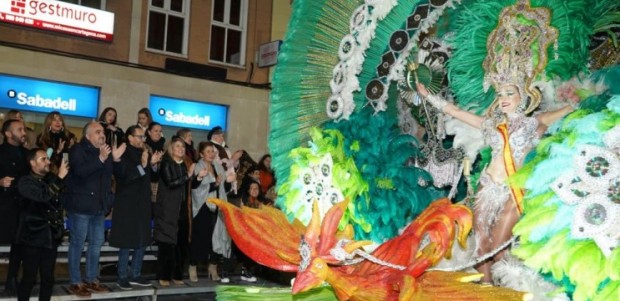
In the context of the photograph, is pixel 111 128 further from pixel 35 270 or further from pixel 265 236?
pixel 265 236

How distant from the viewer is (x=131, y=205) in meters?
5.57

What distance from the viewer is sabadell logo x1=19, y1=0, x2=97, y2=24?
32.0ft

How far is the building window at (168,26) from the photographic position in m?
11.3

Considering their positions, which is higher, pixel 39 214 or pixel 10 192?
pixel 10 192

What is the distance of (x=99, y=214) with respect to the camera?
5.26 m

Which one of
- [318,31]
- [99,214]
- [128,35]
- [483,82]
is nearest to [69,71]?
[128,35]

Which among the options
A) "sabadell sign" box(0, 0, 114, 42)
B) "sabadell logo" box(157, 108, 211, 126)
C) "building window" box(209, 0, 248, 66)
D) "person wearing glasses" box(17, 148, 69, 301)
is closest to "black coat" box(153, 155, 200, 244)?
"person wearing glasses" box(17, 148, 69, 301)

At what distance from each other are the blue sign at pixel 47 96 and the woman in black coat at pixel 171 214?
473cm

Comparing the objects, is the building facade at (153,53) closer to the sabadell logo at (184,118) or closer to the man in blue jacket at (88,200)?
the sabadell logo at (184,118)

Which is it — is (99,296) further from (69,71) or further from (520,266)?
(69,71)

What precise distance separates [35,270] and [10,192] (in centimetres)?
93

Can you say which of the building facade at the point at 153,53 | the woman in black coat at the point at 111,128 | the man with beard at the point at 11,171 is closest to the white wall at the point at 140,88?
the building facade at the point at 153,53

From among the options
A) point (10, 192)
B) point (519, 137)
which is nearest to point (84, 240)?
point (10, 192)

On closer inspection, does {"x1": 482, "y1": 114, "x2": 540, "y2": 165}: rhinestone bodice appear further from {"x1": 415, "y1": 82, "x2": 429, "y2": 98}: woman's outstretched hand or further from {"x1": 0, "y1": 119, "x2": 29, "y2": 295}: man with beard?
{"x1": 0, "y1": 119, "x2": 29, "y2": 295}: man with beard
